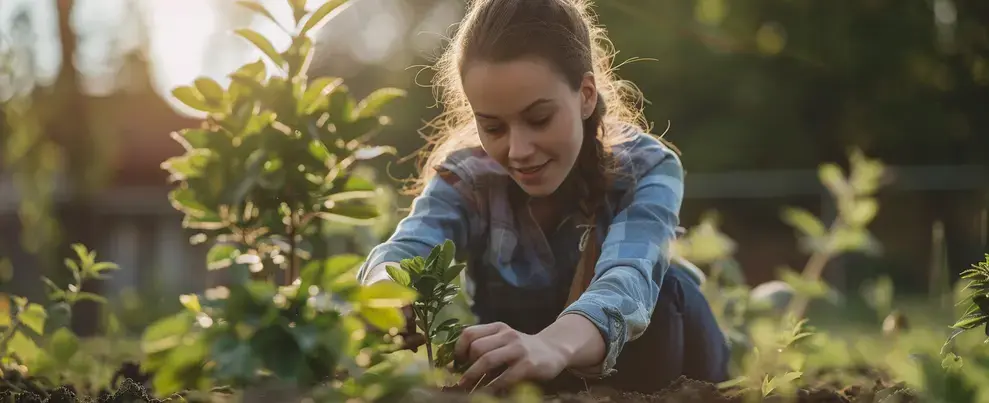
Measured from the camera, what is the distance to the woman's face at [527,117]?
67.4 inches

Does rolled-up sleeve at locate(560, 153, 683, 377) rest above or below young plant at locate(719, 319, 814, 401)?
above

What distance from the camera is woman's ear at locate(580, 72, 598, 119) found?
1.91 meters

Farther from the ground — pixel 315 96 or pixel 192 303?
pixel 315 96

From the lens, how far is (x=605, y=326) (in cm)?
146

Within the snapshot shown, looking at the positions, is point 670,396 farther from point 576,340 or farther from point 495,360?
point 495,360

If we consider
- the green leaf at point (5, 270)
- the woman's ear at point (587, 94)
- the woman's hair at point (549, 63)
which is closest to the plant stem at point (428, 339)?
the woman's hair at point (549, 63)

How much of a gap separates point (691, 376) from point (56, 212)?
5.80 meters

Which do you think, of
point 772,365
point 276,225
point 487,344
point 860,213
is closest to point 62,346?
point 276,225

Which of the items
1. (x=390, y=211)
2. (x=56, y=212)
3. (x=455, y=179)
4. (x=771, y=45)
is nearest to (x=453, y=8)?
(x=56, y=212)

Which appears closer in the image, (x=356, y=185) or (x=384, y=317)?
(x=384, y=317)

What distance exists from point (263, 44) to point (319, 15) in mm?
79

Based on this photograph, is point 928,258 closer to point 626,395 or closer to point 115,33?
point 115,33

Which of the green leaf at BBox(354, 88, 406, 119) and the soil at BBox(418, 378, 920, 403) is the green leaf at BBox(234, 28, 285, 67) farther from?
the soil at BBox(418, 378, 920, 403)

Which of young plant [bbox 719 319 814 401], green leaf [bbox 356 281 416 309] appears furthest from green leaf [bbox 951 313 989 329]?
green leaf [bbox 356 281 416 309]
